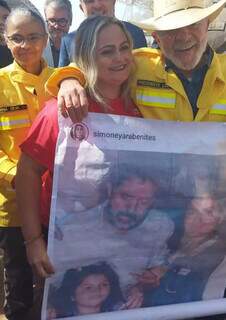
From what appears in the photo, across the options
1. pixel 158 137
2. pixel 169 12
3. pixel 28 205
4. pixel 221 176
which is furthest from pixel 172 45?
pixel 28 205

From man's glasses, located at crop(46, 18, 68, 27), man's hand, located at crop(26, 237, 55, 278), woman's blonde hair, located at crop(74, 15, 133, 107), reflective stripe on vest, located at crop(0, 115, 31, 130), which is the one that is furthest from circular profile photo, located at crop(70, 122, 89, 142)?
man's glasses, located at crop(46, 18, 68, 27)

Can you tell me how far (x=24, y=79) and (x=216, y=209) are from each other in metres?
1.11

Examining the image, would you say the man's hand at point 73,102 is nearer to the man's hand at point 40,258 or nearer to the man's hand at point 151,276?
the man's hand at point 40,258

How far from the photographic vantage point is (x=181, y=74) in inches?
79.0

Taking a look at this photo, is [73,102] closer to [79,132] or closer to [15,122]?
[79,132]

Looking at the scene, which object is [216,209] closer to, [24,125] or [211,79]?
[211,79]

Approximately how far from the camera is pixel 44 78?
244 centimetres

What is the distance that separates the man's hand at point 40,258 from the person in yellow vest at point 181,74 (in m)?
0.61

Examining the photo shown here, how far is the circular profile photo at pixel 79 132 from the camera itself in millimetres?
1771

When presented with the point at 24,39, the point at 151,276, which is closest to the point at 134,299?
the point at 151,276

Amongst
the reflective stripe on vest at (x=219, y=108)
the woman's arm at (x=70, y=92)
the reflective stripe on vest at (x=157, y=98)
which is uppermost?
the woman's arm at (x=70, y=92)

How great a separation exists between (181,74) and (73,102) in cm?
51

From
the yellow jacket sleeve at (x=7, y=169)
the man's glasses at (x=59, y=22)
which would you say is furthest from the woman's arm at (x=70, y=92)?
the man's glasses at (x=59, y=22)

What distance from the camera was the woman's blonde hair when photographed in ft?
6.19
